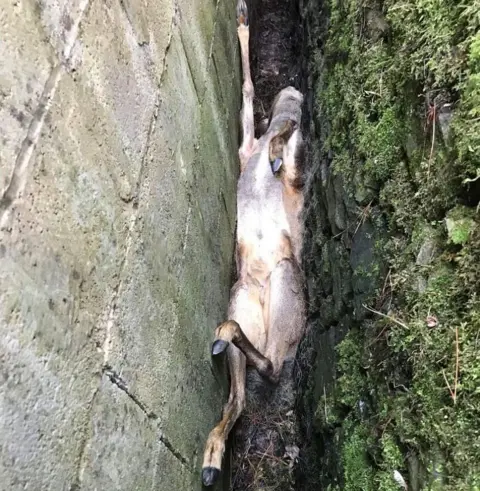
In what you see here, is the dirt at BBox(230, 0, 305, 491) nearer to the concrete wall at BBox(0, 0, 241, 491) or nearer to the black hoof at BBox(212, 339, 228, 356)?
the black hoof at BBox(212, 339, 228, 356)

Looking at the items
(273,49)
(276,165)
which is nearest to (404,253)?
(276,165)

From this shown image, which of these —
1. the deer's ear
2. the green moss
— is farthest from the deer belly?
the green moss

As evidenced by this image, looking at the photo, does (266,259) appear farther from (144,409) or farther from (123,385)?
(123,385)

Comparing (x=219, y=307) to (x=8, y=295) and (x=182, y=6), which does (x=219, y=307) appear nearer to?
(x=182, y=6)

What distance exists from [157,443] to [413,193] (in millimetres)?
1422

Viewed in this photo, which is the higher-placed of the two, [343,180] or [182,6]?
[182,6]

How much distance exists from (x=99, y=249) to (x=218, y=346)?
1.69 meters

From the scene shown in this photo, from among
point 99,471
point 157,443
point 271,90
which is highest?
point 271,90

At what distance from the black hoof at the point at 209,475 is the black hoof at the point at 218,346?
64cm

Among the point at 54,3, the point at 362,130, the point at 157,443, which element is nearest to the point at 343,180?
the point at 362,130

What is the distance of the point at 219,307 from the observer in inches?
139

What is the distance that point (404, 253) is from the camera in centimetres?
213

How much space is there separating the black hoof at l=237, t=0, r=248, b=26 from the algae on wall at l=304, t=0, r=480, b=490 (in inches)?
66.5

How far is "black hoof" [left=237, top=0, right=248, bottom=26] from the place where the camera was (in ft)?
15.8
